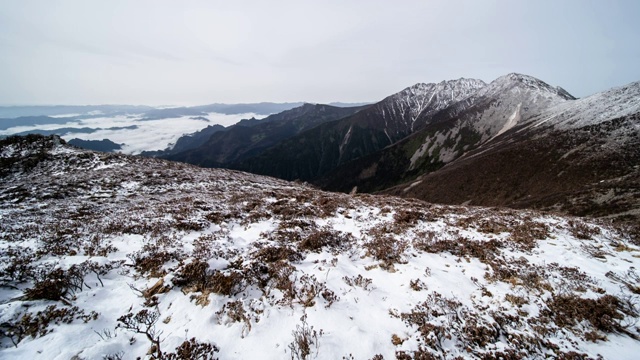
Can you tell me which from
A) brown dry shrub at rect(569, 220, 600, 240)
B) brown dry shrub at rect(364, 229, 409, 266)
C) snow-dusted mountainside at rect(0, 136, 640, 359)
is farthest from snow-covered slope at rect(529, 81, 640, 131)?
brown dry shrub at rect(364, 229, 409, 266)

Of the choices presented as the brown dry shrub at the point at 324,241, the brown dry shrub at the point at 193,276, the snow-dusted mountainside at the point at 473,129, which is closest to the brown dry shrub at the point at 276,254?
the brown dry shrub at the point at 324,241

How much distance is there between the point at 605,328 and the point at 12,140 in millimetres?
71171

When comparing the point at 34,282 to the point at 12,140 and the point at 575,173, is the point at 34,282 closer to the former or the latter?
the point at 12,140

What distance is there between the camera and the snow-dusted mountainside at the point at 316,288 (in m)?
6.42

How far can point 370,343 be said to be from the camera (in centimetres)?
656

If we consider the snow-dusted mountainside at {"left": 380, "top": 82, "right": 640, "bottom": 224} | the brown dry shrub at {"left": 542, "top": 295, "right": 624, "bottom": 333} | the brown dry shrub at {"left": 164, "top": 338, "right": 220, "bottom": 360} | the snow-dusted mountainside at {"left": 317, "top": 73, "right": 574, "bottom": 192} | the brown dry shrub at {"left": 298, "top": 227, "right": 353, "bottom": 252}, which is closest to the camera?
the brown dry shrub at {"left": 164, "top": 338, "right": 220, "bottom": 360}

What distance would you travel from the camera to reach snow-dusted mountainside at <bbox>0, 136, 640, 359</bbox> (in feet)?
21.1

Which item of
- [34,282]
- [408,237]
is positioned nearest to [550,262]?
[408,237]

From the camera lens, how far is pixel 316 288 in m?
8.80

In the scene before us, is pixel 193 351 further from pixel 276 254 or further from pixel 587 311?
pixel 587 311

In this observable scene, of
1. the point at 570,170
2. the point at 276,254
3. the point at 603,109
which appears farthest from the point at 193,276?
the point at 603,109

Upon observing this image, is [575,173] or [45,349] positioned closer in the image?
[45,349]

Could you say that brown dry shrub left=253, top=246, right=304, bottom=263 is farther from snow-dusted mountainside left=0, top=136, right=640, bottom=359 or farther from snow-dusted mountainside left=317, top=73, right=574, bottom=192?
snow-dusted mountainside left=317, top=73, right=574, bottom=192

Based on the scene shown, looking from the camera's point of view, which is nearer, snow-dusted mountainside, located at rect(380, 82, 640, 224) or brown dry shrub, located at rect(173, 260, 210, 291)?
brown dry shrub, located at rect(173, 260, 210, 291)
